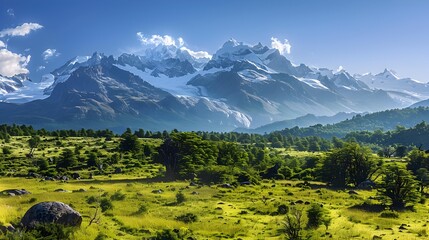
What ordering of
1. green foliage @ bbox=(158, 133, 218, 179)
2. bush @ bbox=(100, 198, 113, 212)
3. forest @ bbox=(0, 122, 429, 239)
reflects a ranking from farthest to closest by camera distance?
green foliage @ bbox=(158, 133, 218, 179) → bush @ bbox=(100, 198, 113, 212) → forest @ bbox=(0, 122, 429, 239)

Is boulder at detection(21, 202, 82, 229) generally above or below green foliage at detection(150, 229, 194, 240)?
above

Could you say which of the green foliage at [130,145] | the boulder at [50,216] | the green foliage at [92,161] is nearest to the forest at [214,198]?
the green foliage at [92,161]

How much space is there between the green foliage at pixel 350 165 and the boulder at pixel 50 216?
81.4 m

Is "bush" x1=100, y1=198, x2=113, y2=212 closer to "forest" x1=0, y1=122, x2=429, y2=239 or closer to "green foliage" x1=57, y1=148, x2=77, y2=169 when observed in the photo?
"forest" x1=0, y1=122, x2=429, y2=239

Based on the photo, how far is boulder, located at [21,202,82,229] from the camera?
3362 centimetres

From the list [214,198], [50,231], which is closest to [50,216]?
[50,231]

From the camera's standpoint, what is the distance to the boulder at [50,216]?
3362 cm

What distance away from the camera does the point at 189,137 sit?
10675cm

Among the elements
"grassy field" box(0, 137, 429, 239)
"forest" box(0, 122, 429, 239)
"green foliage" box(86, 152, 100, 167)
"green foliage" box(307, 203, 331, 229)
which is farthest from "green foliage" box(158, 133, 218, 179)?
"green foliage" box(307, 203, 331, 229)

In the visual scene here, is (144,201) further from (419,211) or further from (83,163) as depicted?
(83,163)

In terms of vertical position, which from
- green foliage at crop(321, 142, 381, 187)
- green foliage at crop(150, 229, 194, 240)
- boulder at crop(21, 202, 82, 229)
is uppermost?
green foliage at crop(321, 142, 381, 187)

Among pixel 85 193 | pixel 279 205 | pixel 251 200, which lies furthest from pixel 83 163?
pixel 279 205

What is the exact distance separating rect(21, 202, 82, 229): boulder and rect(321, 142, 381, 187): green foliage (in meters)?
81.4

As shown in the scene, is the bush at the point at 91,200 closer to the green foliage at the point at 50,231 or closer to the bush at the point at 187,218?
the bush at the point at 187,218
